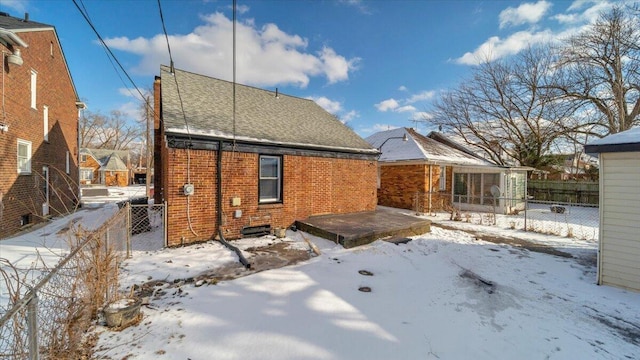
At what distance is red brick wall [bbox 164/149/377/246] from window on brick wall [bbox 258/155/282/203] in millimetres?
196

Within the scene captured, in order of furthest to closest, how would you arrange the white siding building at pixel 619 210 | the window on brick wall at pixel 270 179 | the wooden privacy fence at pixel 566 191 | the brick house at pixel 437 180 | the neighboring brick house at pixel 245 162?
the wooden privacy fence at pixel 566 191, the brick house at pixel 437 180, the window on brick wall at pixel 270 179, the neighboring brick house at pixel 245 162, the white siding building at pixel 619 210

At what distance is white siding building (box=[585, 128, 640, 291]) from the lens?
4.77m

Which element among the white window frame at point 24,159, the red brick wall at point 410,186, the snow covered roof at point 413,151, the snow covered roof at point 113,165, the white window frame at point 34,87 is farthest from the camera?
the snow covered roof at point 113,165

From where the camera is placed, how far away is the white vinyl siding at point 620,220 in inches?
189

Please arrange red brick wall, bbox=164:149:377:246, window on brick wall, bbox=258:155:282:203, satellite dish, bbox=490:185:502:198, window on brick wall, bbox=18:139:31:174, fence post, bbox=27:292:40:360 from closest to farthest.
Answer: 1. fence post, bbox=27:292:40:360
2. red brick wall, bbox=164:149:377:246
3. window on brick wall, bbox=258:155:282:203
4. window on brick wall, bbox=18:139:31:174
5. satellite dish, bbox=490:185:502:198

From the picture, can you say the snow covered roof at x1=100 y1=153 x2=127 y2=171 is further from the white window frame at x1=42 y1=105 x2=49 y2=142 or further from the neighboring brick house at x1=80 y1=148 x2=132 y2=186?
the white window frame at x1=42 y1=105 x2=49 y2=142

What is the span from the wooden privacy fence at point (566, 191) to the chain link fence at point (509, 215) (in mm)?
1550

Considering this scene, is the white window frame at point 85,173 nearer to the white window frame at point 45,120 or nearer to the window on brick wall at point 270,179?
the white window frame at point 45,120

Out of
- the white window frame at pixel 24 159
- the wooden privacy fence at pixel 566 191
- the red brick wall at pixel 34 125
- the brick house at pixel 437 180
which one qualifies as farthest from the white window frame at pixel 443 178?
the white window frame at pixel 24 159

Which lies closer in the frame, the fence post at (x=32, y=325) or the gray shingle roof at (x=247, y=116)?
the fence post at (x=32, y=325)

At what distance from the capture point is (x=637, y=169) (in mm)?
4754

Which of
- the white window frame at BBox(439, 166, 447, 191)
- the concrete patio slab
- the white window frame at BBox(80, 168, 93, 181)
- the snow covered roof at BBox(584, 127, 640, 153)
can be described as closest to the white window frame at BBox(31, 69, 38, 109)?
the concrete patio slab

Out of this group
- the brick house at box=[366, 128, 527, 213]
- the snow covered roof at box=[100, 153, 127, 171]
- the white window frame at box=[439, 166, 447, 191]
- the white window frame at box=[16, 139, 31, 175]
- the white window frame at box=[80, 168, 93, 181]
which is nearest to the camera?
the white window frame at box=[16, 139, 31, 175]

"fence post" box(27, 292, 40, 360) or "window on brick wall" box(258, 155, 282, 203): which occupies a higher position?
"window on brick wall" box(258, 155, 282, 203)
